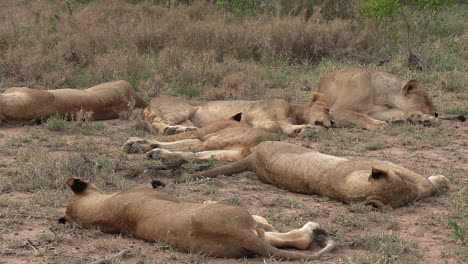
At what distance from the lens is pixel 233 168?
736cm

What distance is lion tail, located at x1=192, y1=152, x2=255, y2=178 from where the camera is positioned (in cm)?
725

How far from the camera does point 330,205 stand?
20.9ft

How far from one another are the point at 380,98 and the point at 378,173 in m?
4.30

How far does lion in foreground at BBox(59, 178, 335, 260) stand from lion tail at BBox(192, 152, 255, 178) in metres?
1.63

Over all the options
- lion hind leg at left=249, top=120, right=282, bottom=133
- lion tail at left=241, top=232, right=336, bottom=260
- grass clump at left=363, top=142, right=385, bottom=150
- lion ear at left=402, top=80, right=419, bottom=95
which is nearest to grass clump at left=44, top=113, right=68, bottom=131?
lion hind leg at left=249, top=120, right=282, bottom=133

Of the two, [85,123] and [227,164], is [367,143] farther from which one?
[85,123]

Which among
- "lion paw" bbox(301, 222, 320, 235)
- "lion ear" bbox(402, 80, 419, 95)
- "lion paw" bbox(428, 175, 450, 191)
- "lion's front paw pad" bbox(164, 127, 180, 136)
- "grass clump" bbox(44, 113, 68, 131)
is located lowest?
"grass clump" bbox(44, 113, 68, 131)

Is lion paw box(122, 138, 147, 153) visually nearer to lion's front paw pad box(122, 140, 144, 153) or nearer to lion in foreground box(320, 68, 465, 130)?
lion's front paw pad box(122, 140, 144, 153)

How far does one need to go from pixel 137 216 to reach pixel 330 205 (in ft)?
5.92

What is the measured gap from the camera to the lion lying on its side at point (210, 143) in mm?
7965

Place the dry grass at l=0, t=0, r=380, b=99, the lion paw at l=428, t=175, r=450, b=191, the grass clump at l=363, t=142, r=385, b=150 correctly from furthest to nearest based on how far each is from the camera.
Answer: the dry grass at l=0, t=0, r=380, b=99 → the grass clump at l=363, t=142, r=385, b=150 → the lion paw at l=428, t=175, r=450, b=191

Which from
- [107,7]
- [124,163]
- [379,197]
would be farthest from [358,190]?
[107,7]

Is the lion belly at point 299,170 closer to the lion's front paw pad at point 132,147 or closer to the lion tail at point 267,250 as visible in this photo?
the lion tail at point 267,250

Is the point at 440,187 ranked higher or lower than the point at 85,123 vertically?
higher
